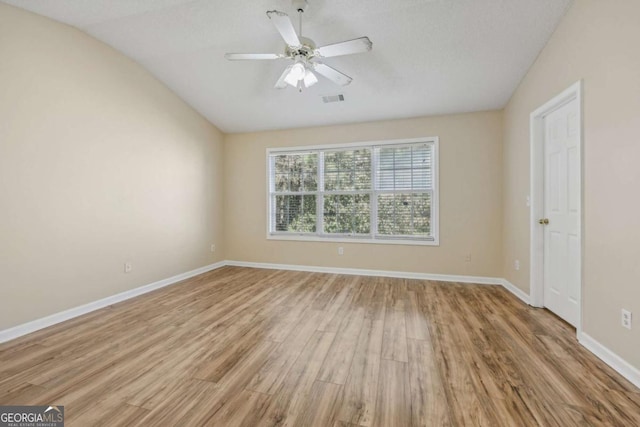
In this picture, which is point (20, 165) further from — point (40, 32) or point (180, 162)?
point (180, 162)

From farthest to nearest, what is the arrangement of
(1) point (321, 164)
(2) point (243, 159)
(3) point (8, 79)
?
1. (2) point (243, 159)
2. (1) point (321, 164)
3. (3) point (8, 79)

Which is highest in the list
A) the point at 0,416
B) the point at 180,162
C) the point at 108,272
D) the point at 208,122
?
the point at 208,122

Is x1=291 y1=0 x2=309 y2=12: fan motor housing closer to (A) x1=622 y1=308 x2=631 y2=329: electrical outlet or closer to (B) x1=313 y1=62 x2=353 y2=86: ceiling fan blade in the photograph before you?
(B) x1=313 y1=62 x2=353 y2=86: ceiling fan blade

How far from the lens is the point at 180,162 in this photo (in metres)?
4.22

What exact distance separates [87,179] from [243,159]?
256 cm

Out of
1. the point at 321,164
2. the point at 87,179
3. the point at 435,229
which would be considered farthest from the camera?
the point at 321,164

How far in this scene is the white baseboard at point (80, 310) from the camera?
2361 millimetres

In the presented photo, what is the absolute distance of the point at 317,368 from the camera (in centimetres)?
190

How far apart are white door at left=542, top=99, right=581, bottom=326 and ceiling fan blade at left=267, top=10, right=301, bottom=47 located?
246 cm

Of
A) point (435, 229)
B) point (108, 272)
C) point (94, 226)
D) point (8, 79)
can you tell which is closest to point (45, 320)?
point (108, 272)

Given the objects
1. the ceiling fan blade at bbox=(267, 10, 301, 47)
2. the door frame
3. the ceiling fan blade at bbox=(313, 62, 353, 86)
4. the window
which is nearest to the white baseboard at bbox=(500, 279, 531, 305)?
the door frame

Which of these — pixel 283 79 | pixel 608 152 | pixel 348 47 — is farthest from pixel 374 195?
pixel 608 152

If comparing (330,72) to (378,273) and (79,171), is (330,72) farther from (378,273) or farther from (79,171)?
(378,273)

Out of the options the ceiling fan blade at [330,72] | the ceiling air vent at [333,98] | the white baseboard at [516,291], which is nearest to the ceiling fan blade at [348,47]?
the ceiling fan blade at [330,72]
